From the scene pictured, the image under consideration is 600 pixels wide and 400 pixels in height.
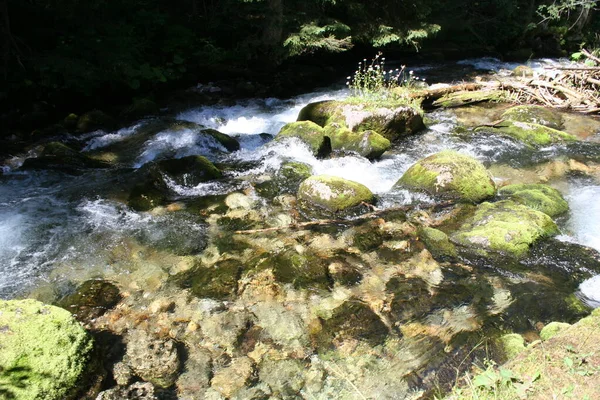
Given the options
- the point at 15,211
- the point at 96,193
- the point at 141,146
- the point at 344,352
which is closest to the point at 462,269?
the point at 344,352

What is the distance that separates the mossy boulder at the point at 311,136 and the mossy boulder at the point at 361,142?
27cm

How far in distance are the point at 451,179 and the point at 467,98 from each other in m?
6.13

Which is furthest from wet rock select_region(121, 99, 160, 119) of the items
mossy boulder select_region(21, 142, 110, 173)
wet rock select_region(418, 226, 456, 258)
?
wet rock select_region(418, 226, 456, 258)

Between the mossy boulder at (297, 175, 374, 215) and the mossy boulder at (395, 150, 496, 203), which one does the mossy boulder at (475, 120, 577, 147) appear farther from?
the mossy boulder at (297, 175, 374, 215)

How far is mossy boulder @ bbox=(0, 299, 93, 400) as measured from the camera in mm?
3322

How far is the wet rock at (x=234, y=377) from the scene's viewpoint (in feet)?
12.4

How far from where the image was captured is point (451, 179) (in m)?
6.88

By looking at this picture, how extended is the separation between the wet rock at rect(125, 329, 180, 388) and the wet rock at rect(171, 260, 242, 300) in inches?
30.6

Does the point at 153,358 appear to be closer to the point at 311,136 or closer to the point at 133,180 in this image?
the point at 133,180

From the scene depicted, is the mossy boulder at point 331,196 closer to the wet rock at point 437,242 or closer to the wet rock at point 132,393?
the wet rock at point 437,242

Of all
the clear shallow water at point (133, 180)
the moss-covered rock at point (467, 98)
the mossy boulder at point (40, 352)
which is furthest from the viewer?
the moss-covered rock at point (467, 98)

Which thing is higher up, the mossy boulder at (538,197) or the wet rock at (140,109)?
the wet rock at (140,109)

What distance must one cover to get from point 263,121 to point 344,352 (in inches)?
324

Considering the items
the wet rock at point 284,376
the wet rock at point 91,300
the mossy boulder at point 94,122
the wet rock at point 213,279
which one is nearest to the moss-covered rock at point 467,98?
the mossy boulder at point 94,122
